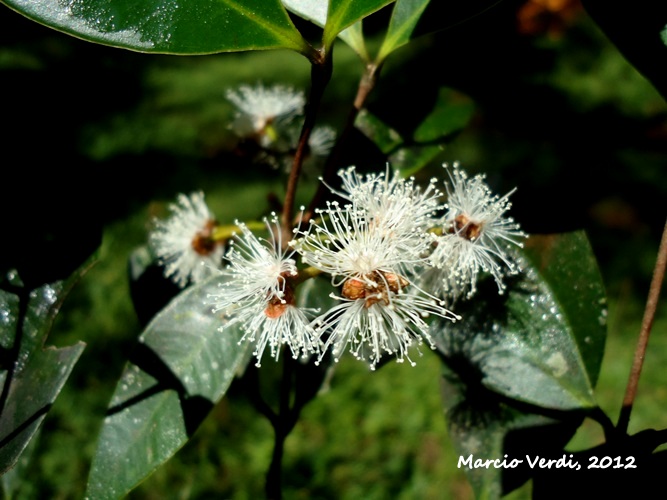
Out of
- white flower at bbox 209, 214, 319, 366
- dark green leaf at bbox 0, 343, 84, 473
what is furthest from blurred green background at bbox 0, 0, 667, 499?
white flower at bbox 209, 214, 319, 366

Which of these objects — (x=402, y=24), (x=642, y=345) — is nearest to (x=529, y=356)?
(x=642, y=345)

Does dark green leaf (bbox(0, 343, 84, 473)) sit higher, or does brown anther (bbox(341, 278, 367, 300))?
brown anther (bbox(341, 278, 367, 300))

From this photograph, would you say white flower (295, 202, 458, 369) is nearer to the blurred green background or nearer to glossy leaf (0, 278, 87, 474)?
the blurred green background

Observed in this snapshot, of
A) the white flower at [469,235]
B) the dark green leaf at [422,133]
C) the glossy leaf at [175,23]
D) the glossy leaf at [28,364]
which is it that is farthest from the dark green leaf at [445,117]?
the glossy leaf at [28,364]

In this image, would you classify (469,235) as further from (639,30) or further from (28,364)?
(28,364)

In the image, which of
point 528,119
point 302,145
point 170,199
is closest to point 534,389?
point 302,145

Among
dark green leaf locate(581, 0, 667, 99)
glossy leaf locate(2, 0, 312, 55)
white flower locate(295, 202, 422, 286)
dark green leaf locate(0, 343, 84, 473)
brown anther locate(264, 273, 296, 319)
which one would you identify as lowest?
dark green leaf locate(0, 343, 84, 473)
